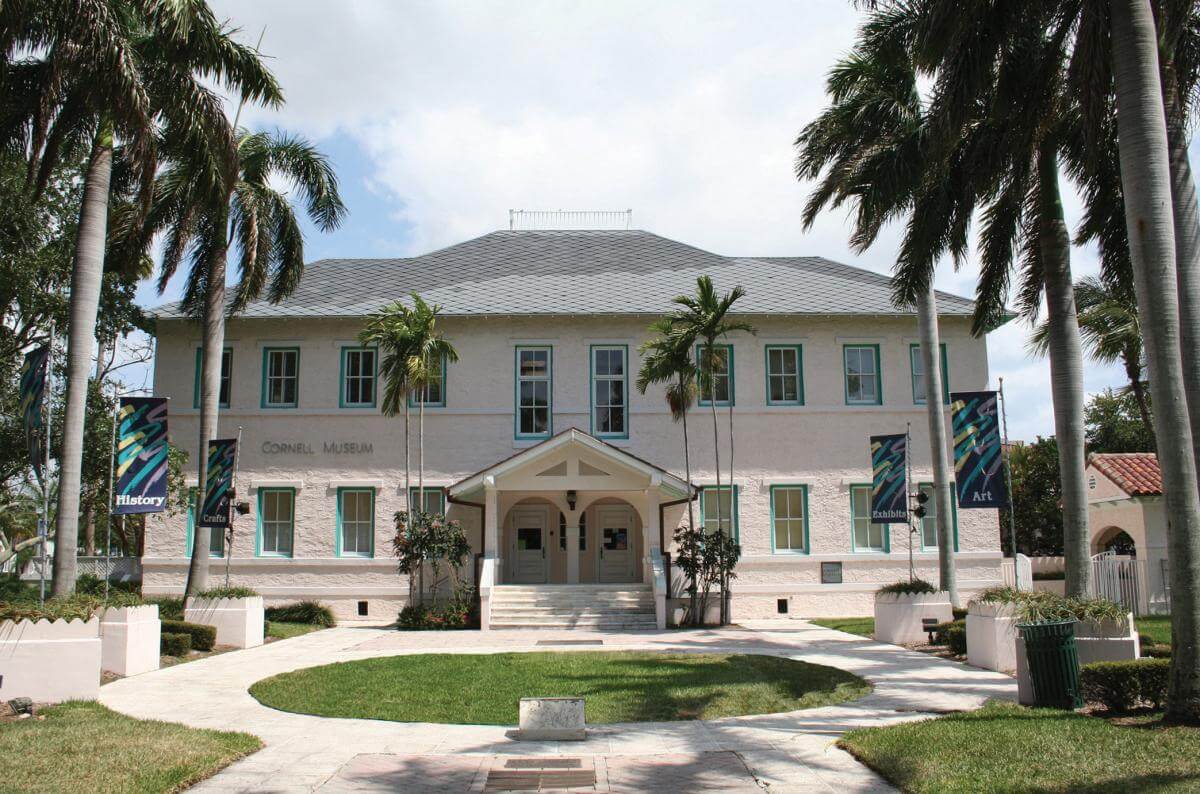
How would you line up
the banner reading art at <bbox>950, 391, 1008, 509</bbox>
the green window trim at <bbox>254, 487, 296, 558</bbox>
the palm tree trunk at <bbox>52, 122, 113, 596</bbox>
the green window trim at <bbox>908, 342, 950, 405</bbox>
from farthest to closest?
the green window trim at <bbox>908, 342, 950, 405</bbox>, the green window trim at <bbox>254, 487, 296, 558</bbox>, the banner reading art at <bbox>950, 391, 1008, 509</bbox>, the palm tree trunk at <bbox>52, 122, 113, 596</bbox>

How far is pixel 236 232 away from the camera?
2034 cm

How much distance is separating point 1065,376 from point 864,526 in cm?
1218

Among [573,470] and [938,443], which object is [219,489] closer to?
[573,470]

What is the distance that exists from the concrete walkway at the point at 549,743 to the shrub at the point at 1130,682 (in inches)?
60.5

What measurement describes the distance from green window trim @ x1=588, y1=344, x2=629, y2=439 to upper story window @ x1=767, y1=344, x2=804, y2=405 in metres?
3.80

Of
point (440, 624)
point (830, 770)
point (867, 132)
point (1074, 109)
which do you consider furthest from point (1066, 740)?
point (440, 624)

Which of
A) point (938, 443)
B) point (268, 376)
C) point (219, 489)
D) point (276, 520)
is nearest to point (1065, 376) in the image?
point (938, 443)

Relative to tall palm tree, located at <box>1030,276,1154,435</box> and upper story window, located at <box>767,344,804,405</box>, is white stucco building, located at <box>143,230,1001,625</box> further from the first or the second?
tall palm tree, located at <box>1030,276,1154,435</box>

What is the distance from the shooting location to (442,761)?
27.2 ft

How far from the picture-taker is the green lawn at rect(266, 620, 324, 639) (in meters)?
20.3

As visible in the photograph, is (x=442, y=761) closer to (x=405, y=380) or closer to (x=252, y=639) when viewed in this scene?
(x=252, y=639)

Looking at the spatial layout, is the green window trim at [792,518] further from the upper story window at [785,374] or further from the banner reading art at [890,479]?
the banner reading art at [890,479]

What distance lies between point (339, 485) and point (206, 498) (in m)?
5.90

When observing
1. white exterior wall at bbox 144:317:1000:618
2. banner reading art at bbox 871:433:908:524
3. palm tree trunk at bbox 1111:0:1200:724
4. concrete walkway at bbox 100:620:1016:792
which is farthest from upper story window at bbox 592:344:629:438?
palm tree trunk at bbox 1111:0:1200:724
